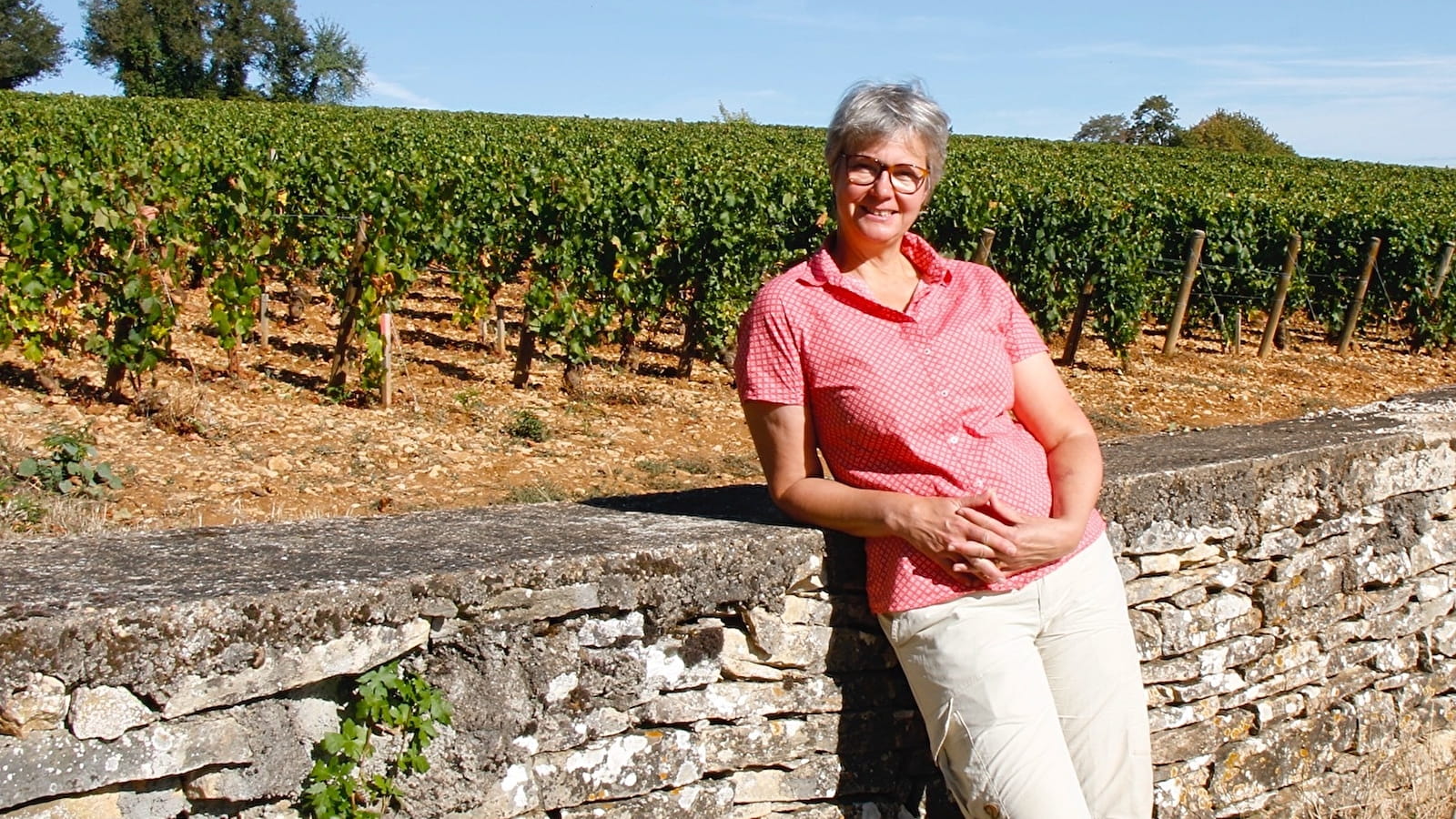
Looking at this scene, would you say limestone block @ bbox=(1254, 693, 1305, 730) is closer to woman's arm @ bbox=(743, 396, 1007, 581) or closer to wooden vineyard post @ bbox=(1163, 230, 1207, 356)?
woman's arm @ bbox=(743, 396, 1007, 581)

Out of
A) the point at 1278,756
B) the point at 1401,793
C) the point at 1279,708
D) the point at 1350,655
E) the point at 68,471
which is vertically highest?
the point at 1350,655

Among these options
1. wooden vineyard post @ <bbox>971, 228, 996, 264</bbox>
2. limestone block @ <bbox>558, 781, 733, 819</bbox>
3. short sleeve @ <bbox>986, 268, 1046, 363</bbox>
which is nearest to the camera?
limestone block @ <bbox>558, 781, 733, 819</bbox>

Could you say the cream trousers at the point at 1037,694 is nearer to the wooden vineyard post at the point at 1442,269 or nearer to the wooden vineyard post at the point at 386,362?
the wooden vineyard post at the point at 386,362

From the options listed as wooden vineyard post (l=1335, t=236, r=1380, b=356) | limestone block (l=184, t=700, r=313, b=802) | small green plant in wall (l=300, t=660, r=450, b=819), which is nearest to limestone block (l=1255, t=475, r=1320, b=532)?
small green plant in wall (l=300, t=660, r=450, b=819)

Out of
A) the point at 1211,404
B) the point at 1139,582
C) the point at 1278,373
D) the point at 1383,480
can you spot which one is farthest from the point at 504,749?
the point at 1278,373

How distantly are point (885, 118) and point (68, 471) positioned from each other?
465cm

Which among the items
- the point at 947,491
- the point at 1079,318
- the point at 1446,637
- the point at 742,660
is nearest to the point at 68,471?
the point at 742,660

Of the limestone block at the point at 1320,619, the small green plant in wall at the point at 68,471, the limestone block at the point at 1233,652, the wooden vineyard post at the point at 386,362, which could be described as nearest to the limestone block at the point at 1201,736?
the limestone block at the point at 1233,652

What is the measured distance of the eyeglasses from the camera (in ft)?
7.48

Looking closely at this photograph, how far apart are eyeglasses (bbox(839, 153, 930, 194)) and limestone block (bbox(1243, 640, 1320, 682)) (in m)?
1.46

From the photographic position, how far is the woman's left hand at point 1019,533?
2.09 metres

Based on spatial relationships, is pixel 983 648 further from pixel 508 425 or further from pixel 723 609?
pixel 508 425

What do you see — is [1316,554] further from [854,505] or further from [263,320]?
[263,320]

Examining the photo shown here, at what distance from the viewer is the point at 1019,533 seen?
2.12 meters
